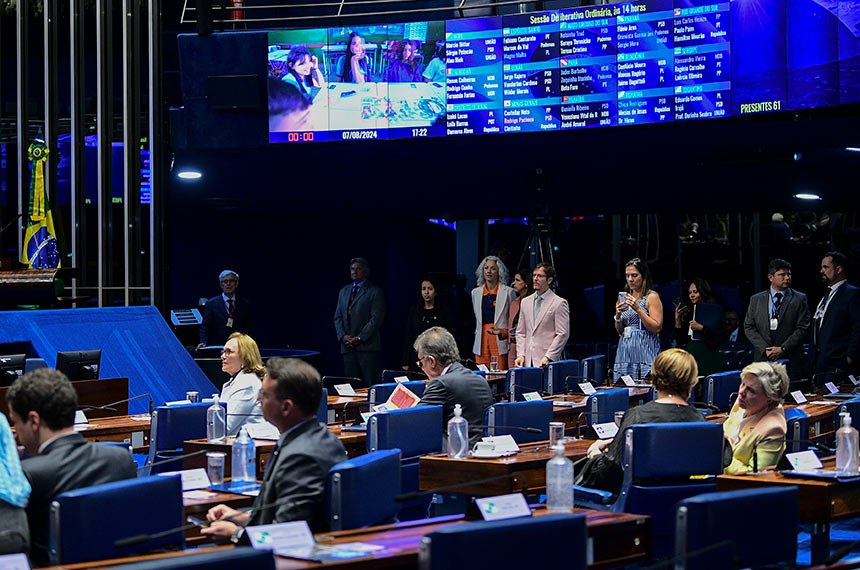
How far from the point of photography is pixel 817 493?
430cm

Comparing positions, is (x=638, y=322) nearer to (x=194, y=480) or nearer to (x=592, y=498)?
(x=592, y=498)

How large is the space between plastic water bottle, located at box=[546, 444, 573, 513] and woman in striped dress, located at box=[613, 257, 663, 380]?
5010 mm

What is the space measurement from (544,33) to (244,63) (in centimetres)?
272

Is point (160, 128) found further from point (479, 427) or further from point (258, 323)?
point (479, 427)

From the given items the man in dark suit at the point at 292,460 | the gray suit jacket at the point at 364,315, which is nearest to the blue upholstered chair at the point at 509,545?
the man in dark suit at the point at 292,460

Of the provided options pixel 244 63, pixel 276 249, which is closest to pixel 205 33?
pixel 244 63

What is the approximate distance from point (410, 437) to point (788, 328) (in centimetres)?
477

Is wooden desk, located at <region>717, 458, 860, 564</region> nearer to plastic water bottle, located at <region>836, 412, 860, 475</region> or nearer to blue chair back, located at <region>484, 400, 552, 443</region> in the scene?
plastic water bottle, located at <region>836, 412, 860, 475</region>

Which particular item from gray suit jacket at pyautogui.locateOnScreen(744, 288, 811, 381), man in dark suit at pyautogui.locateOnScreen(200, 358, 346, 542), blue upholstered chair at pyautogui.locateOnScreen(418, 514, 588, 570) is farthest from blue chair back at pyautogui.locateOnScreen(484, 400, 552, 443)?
gray suit jacket at pyautogui.locateOnScreen(744, 288, 811, 381)

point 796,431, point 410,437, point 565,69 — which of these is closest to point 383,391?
point 410,437

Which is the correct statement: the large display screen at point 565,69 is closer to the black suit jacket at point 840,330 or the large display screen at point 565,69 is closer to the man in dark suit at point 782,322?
the man in dark suit at point 782,322

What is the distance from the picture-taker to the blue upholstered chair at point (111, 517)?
10.3ft

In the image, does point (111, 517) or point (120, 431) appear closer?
point (111, 517)

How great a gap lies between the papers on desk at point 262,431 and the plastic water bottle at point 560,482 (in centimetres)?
219
